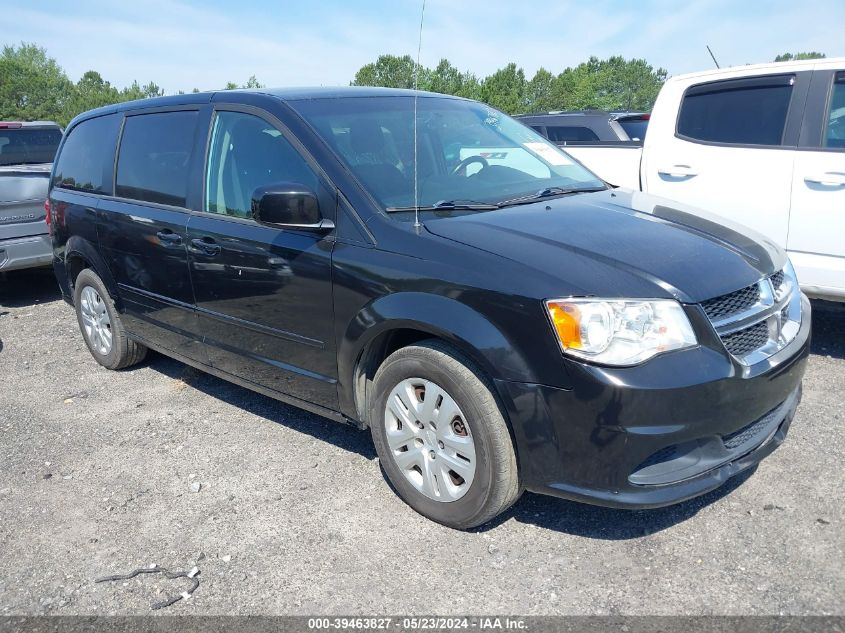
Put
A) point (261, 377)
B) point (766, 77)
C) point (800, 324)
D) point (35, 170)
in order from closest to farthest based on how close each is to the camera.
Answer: point (800, 324)
point (261, 377)
point (766, 77)
point (35, 170)

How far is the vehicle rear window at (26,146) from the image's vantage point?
32.8 ft

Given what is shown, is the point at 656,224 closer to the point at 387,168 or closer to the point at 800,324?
the point at 800,324

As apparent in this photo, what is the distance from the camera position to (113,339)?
5.08 meters

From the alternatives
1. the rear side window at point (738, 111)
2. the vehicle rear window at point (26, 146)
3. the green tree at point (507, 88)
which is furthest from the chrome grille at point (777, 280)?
the green tree at point (507, 88)

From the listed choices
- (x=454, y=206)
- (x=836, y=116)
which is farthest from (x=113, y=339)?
(x=836, y=116)

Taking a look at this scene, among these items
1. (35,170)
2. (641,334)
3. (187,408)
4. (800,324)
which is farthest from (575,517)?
(35,170)

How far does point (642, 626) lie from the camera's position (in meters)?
2.42

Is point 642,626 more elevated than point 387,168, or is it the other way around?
point 387,168

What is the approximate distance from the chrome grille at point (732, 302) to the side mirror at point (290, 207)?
161 centimetres

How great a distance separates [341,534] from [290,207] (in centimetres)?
144

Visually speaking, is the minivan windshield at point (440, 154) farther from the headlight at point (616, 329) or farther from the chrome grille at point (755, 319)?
the chrome grille at point (755, 319)

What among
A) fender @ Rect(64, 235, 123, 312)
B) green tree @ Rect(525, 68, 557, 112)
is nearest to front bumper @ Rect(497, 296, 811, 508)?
fender @ Rect(64, 235, 123, 312)

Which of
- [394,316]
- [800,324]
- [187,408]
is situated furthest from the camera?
[187,408]

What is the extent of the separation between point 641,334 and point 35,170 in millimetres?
7425
